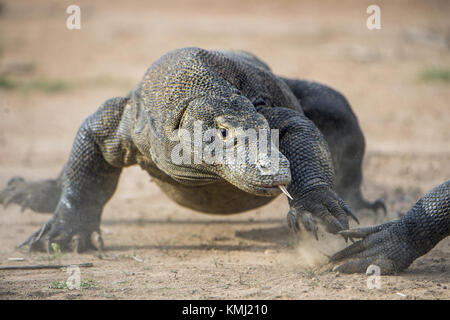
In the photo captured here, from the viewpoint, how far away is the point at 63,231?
186 inches

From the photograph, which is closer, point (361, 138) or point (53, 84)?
point (361, 138)

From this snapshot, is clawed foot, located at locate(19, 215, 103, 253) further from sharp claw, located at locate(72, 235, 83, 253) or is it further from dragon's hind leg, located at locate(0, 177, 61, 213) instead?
dragon's hind leg, located at locate(0, 177, 61, 213)

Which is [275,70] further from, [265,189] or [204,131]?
[265,189]

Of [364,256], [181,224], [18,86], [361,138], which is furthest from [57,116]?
[364,256]

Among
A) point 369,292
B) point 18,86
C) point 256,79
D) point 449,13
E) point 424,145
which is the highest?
point 449,13

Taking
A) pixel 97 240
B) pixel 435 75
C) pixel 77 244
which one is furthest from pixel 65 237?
pixel 435 75

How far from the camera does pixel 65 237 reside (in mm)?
4703

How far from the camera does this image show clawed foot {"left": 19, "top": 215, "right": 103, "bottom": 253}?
183 inches

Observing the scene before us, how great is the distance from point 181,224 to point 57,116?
19.5ft

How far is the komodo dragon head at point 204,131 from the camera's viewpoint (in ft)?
10.6

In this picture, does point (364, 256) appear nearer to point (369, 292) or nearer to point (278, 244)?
point (369, 292)

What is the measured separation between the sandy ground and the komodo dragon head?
710 millimetres

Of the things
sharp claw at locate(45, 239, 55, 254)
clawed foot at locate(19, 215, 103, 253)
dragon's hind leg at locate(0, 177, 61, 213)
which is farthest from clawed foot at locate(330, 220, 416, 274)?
dragon's hind leg at locate(0, 177, 61, 213)

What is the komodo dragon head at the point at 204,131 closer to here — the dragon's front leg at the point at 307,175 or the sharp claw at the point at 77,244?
the dragon's front leg at the point at 307,175
